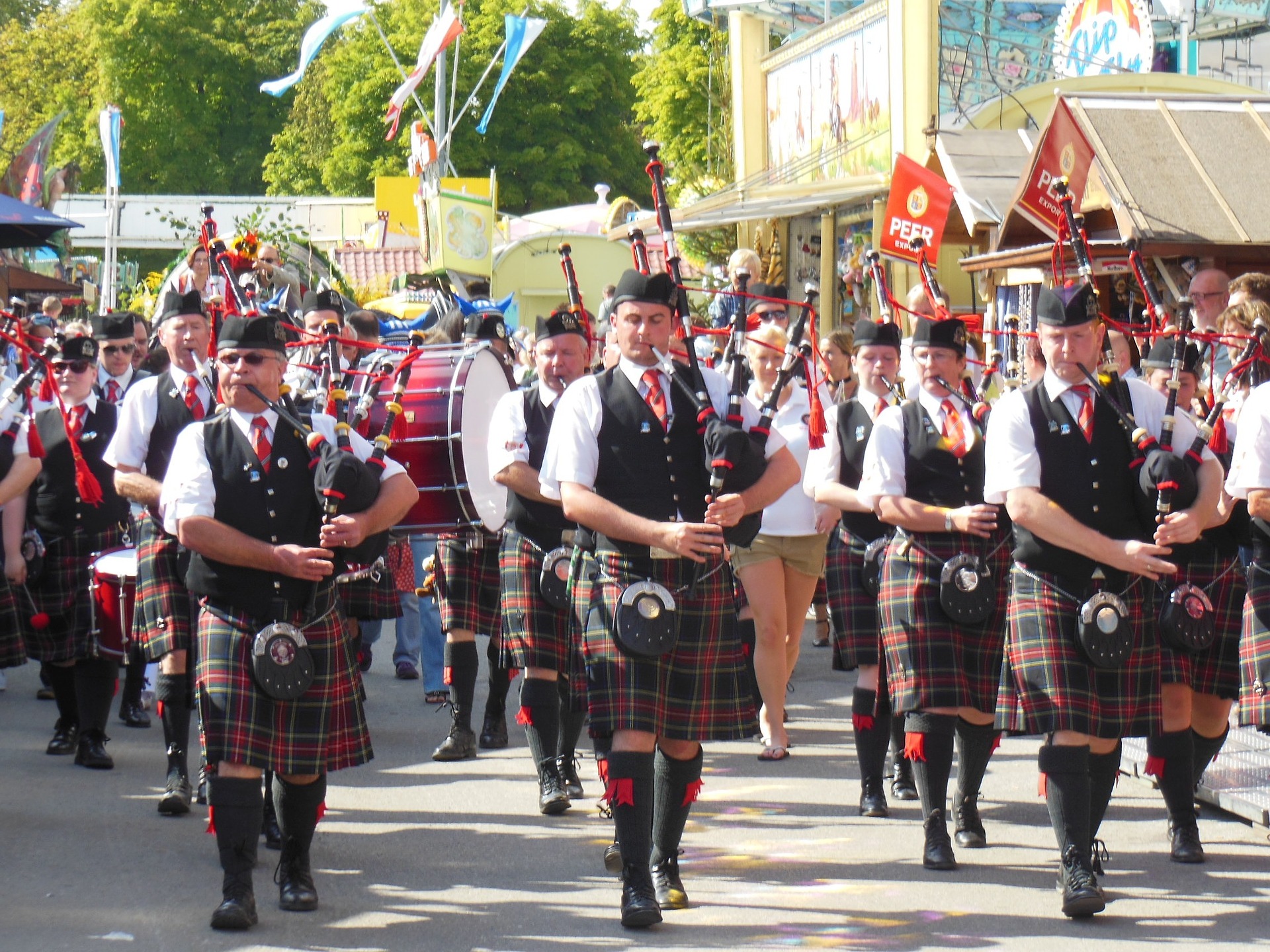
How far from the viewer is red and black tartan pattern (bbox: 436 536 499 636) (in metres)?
7.12

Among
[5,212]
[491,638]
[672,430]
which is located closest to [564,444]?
[672,430]

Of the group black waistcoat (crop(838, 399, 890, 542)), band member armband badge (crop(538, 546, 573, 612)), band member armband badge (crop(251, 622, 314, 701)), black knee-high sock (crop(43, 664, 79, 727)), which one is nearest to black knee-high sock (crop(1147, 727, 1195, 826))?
black waistcoat (crop(838, 399, 890, 542))

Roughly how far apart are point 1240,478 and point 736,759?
274cm

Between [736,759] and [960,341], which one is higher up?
[960,341]

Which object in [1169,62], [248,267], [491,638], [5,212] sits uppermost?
[1169,62]

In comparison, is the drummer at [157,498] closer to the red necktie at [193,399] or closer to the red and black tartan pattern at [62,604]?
the red necktie at [193,399]

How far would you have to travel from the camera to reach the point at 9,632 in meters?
6.12

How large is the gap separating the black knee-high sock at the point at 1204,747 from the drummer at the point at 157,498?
337cm

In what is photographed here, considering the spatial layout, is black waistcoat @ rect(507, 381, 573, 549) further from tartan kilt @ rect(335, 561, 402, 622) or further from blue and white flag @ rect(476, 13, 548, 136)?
blue and white flag @ rect(476, 13, 548, 136)

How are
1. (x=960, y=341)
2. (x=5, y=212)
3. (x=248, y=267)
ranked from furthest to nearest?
(x=5, y=212) < (x=248, y=267) < (x=960, y=341)

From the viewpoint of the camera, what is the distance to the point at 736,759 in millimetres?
7051

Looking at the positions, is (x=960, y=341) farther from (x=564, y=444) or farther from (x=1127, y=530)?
(x=564, y=444)

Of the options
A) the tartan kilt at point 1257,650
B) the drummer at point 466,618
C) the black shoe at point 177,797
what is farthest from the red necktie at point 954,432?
the black shoe at point 177,797

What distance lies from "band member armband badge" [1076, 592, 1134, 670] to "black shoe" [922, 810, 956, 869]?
878 mm
